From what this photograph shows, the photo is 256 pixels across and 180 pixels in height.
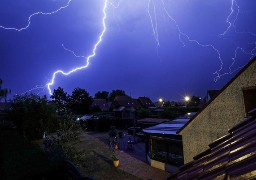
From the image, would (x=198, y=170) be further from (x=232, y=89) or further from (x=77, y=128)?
(x=77, y=128)

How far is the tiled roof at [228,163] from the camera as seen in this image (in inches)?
65.1

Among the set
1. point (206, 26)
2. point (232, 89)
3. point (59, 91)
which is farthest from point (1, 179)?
point (206, 26)

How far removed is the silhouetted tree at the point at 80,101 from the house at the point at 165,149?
3820 centimetres

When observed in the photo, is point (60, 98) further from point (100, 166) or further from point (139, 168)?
point (139, 168)

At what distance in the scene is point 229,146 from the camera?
2.40 metres

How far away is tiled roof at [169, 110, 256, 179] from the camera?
165 cm

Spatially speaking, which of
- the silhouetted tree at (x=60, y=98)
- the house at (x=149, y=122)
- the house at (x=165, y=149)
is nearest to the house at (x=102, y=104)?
the silhouetted tree at (x=60, y=98)

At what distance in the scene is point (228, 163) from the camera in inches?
77.5

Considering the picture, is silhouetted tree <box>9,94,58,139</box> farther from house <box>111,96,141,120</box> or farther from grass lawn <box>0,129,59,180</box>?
house <box>111,96,141,120</box>

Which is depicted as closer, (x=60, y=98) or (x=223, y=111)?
(x=223, y=111)

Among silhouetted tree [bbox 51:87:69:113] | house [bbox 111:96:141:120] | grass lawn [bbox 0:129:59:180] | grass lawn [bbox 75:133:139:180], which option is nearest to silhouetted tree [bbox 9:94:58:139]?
grass lawn [bbox 75:133:139:180]

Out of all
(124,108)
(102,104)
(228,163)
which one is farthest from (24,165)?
(102,104)

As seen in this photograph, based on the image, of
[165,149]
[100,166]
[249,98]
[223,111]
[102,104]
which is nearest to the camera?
[249,98]

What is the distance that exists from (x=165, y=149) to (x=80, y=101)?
41167 millimetres
